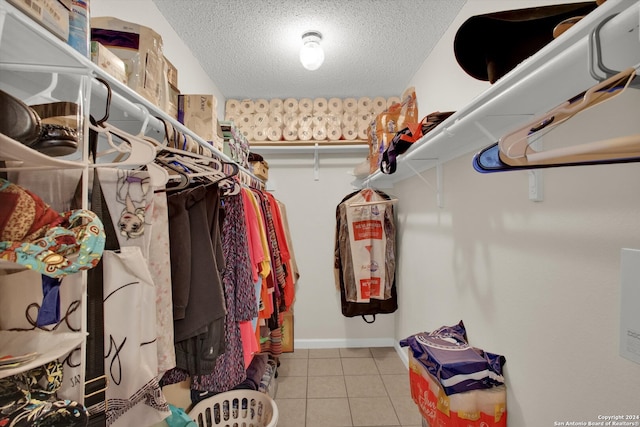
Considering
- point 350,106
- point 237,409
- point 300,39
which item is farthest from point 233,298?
point 350,106

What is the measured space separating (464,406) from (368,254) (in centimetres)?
150

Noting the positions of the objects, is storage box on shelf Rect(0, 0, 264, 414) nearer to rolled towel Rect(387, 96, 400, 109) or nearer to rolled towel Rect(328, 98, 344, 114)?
rolled towel Rect(328, 98, 344, 114)

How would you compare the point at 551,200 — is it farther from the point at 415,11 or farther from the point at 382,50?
the point at 382,50

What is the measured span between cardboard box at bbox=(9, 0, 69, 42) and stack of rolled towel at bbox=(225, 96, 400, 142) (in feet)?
7.35

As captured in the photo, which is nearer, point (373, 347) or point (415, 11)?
point (415, 11)

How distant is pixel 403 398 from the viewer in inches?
83.4

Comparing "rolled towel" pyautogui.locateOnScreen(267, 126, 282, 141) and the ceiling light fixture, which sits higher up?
the ceiling light fixture

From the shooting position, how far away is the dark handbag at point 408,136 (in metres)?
1.38

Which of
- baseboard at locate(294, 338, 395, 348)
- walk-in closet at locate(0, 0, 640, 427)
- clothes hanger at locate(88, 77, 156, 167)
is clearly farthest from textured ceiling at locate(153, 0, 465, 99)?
baseboard at locate(294, 338, 395, 348)

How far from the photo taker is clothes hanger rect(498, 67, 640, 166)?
410mm

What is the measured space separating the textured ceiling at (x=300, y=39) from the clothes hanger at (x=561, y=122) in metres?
1.53

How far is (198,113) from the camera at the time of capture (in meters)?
1.47

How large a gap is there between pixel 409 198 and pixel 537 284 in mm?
1482

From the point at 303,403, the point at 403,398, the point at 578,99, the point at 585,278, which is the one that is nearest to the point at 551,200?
the point at 585,278
